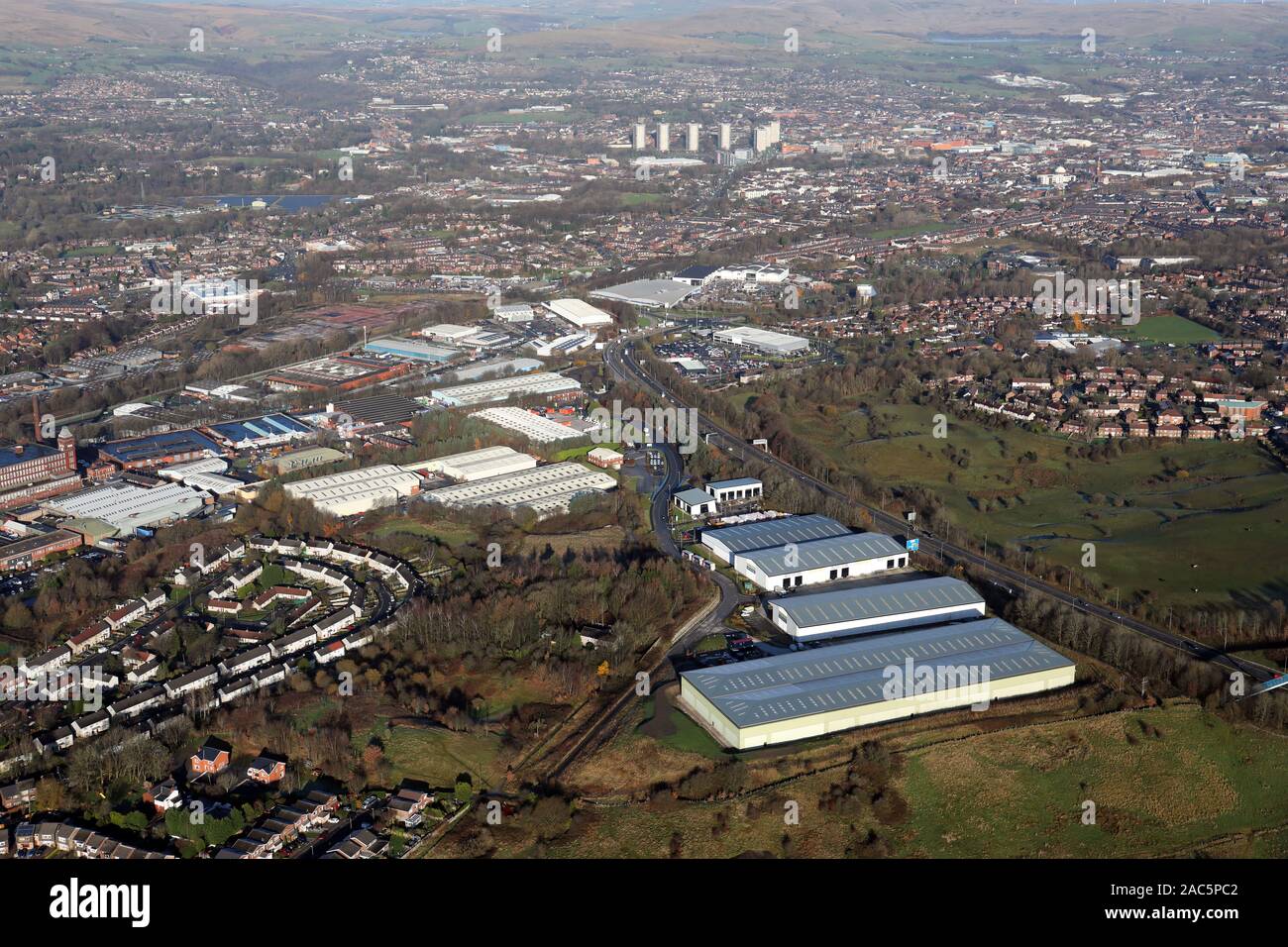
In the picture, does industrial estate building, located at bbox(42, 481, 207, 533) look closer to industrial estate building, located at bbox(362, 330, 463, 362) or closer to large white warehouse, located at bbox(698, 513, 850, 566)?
large white warehouse, located at bbox(698, 513, 850, 566)

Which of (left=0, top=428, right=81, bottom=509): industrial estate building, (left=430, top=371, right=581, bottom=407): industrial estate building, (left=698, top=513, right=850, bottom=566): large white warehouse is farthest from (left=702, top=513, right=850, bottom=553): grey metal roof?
(left=0, top=428, right=81, bottom=509): industrial estate building

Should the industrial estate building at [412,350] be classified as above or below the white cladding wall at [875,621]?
above

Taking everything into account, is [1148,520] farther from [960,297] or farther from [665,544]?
[960,297]

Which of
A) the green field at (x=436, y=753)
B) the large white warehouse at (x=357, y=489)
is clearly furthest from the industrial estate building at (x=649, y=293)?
the green field at (x=436, y=753)

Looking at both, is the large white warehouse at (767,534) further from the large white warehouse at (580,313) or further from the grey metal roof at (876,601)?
the large white warehouse at (580,313)

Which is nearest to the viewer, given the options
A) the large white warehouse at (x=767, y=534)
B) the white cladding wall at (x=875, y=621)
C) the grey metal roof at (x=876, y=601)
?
the white cladding wall at (x=875, y=621)

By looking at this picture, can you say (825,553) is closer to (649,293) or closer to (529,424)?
(529,424)

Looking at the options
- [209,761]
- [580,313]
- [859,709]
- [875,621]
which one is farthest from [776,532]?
[580,313]
